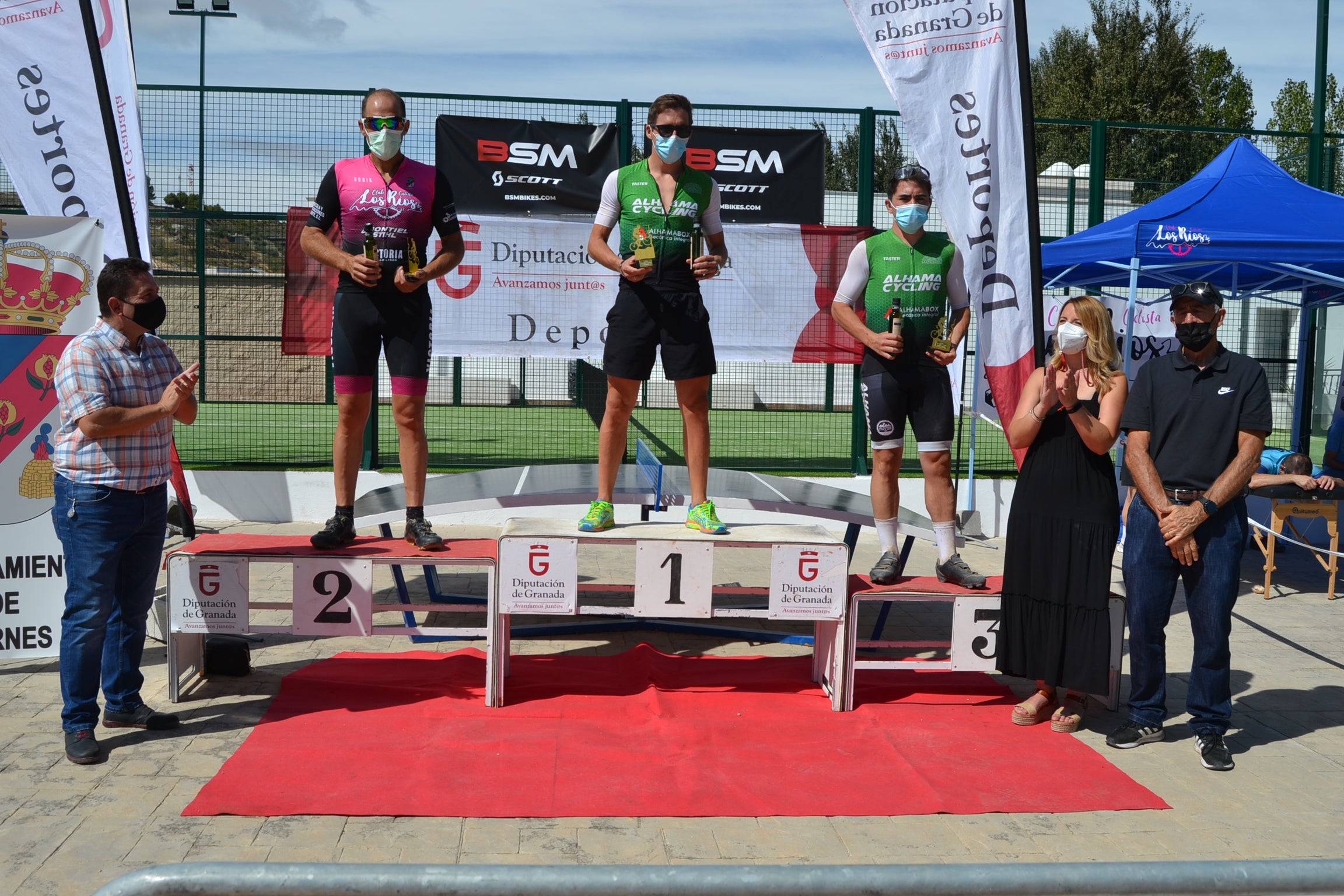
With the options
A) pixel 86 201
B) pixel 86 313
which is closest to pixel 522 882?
pixel 86 313

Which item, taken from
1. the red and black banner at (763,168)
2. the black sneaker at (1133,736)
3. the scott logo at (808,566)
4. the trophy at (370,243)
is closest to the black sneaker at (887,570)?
the scott logo at (808,566)

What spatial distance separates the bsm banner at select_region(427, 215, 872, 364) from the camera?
9828 mm

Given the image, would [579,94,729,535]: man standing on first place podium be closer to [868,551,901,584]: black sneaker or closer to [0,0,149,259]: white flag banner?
[868,551,901,584]: black sneaker

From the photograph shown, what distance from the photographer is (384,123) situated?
5223mm

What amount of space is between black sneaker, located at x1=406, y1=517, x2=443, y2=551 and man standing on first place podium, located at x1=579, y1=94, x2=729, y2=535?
0.69m

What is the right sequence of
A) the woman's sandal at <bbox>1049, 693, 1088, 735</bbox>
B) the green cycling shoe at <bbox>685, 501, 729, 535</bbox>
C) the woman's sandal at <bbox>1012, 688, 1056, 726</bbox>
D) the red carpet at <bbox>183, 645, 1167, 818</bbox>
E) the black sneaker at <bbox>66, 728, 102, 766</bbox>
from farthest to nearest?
1. the green cycling shoe at <bbox>685, 501, 729, 535</bbox>
2. the woman's sandal at <bbox>1012, 688, 1056, 726</bbox>
3. the woman's sandal at <bbox>1049, 693, 1088, 735</bbox>
4. the black sneaker at <bbox>66, 728, 102, 766</bbox>
5. the red carpet at <bbox>183, 645, 1167, 818</bbox>

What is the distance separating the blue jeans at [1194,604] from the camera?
461 centimetres

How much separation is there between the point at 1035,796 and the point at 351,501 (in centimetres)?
333

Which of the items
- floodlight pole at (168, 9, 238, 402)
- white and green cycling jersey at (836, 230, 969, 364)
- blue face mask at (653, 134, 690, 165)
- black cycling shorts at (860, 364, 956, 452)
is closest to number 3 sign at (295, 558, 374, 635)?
blue face mask at (653, 134, 690, 165)

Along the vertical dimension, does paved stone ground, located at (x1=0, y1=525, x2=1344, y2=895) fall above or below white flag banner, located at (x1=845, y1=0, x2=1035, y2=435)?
below

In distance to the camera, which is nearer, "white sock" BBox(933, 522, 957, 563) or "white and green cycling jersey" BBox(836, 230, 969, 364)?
"white and green cycling jersey" BBox(836, 230, 969, 364)

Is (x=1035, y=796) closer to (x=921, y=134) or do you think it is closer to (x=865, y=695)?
(x=865, y=695)

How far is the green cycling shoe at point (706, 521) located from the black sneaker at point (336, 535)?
1609mm

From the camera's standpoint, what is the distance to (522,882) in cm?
136
